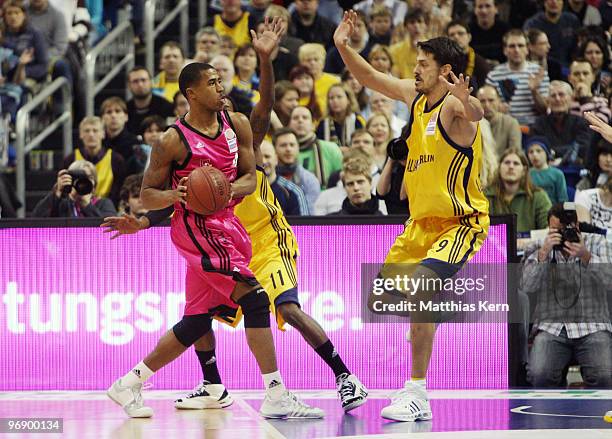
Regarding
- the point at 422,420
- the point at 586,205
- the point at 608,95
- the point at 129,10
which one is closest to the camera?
the point at 422,420

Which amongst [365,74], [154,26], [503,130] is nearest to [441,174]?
[365,74]

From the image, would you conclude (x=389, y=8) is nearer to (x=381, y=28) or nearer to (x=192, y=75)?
(x=381, y=28)

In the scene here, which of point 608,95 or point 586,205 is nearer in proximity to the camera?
point 586,205

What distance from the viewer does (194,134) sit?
7738 millimetres

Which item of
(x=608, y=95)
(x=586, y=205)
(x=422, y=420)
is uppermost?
(x=608, y=95)

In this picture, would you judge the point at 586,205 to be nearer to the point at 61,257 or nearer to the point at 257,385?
the point at 257,385

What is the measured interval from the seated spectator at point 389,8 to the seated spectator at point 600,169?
12.6ft

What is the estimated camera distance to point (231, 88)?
12.9 meters

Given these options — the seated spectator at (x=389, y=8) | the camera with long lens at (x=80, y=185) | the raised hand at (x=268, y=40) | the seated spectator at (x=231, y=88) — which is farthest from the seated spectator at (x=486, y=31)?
the raised hand at (x=268, y=40)

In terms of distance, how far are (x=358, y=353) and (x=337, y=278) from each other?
57 cm

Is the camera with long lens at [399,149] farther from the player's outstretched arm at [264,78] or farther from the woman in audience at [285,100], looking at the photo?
the woman in audience at [285,100]

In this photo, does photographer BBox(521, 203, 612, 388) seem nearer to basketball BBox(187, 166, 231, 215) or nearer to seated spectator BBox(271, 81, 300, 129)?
basketball BBox(187, 166, 231, 215)

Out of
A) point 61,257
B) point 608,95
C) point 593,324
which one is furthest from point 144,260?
point 608,95

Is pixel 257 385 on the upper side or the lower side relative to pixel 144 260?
lower
